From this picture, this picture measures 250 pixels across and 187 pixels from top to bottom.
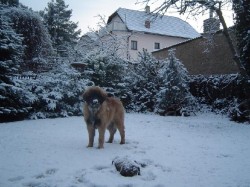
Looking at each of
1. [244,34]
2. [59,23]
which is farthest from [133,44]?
[244,34]

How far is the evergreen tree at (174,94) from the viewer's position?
14086 millimetres

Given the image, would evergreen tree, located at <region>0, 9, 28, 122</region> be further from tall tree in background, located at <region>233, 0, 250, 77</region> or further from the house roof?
the house roof

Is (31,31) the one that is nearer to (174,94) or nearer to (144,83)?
(144,83)

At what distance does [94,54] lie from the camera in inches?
602

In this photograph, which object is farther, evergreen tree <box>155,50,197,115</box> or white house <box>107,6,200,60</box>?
white house <box>107,6,200,60</box>

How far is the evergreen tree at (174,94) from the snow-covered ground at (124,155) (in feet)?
17.7

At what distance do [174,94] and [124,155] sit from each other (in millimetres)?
9052

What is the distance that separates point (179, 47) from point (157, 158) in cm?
1879

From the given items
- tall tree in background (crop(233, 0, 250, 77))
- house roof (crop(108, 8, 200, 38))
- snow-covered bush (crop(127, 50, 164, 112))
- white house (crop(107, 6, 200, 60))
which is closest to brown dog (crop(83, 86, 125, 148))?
tall tree in background (crop(233, 0, 250, 77))

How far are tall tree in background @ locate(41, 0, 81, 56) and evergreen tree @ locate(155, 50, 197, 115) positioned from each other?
2474 centimetres

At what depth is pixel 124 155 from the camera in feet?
17.8

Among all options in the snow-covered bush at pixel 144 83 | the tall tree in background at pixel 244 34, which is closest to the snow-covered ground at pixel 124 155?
the tall tree in background at pixel 244 34

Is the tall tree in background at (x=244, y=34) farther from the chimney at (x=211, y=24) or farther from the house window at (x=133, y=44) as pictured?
the house window at (x=133, y=44)

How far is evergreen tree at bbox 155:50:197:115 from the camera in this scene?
1409cm
